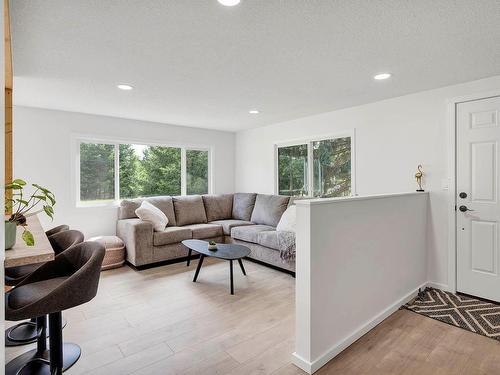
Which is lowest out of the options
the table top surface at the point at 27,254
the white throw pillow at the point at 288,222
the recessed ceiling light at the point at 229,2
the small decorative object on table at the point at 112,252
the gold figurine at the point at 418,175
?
the small decorative object on table at the point at 112,252

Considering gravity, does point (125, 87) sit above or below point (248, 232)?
above

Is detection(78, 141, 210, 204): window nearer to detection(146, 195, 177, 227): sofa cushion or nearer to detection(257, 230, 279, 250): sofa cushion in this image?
detection(146, 195, 177, 227): sofa cushion

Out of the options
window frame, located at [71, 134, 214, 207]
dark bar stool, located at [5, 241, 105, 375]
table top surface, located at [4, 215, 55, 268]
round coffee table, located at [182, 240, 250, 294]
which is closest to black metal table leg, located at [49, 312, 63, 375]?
dark bar stool, located at [5, 241, 105, 375]

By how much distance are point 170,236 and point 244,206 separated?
1645 millimetres

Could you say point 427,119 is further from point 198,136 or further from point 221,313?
point 198,136

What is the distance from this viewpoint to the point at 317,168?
4555 mm

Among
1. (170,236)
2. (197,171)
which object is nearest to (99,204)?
(170,236)

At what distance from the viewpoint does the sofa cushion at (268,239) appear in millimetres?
3785

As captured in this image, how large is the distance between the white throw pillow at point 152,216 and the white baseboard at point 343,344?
2.83m

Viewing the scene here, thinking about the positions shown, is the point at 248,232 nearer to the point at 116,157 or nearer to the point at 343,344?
the point at 343,344

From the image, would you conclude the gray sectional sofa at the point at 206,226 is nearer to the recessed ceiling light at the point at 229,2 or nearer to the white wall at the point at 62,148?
the white wall at the point at 62,148

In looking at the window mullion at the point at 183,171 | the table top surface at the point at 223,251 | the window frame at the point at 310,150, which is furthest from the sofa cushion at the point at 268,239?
the window mullion at the point at 183,171

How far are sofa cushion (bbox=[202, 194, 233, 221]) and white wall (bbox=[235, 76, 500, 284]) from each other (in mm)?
2177

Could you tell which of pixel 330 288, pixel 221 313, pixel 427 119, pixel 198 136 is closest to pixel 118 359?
pixel 221 313
